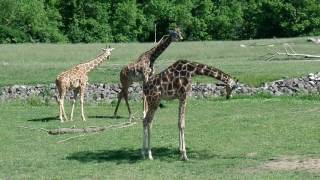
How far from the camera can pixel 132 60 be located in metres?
47.7

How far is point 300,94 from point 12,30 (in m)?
60.3

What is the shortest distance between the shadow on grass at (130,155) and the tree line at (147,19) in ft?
221

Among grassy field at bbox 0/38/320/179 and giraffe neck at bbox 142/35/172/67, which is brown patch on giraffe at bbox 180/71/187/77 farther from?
giraffe neck at bbox 142/35/172/67

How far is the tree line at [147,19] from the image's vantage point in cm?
8881

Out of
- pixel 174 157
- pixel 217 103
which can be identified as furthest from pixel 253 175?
pixel 217 103

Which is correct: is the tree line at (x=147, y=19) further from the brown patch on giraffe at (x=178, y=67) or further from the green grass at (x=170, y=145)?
the brown patch on giraffe at (x=178, y=67)

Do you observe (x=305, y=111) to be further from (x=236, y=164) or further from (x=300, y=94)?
(x=236, y=164)

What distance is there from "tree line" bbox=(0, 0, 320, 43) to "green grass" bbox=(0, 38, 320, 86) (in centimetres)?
3148

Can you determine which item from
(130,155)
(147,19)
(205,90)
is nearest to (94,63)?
(205,90)

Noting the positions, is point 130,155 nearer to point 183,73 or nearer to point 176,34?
point 183,73

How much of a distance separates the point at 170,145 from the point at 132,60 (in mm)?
29083

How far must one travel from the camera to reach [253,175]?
14.8 m

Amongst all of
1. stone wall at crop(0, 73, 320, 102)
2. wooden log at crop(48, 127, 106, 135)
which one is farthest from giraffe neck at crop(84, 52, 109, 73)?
stone wall at crop(0, 73, 320, 102)

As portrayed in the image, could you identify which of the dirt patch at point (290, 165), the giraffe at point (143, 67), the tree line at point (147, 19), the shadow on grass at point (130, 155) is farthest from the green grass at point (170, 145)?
the tree line at point (147, 19)
